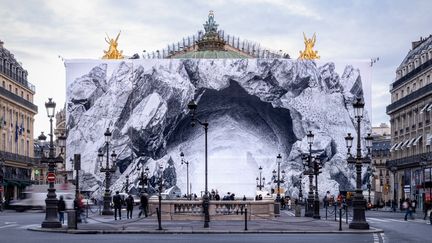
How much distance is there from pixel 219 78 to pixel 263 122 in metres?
6.62

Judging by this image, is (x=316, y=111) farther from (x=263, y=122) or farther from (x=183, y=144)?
(x=183, y=144)

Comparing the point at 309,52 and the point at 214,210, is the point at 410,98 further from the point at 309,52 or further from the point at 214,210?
the point at 214,210

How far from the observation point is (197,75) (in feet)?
287

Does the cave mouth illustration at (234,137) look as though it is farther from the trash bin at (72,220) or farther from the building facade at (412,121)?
the trash bin at (72,220)

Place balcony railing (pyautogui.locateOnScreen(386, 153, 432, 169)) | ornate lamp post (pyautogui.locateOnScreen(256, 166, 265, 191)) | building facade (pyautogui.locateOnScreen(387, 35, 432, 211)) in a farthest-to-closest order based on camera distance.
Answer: ornate lamp post (pyautogui.locateOnScreen(256, 166, 265, 191)) → building facade (pyautogui.locateOnScreen(387, 35, 432, 211)) → balcony railing (pyautogui.locateOnScreen(386, 153, 432, 169))

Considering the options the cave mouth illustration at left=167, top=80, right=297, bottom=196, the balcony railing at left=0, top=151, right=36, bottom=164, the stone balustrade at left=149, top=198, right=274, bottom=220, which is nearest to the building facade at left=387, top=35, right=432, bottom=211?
A: the cave mouth illustration at left=167, top=80, right=297, bottom=196

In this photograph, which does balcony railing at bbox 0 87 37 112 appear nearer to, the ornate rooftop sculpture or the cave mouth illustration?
the cave mouth illustration

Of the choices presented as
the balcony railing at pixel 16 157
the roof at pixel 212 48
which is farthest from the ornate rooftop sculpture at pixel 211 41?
the balcony railing at pixel 16 157

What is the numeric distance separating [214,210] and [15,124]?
138ft

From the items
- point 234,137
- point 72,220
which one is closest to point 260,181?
point 234,137

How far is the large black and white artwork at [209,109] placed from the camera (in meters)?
86.0

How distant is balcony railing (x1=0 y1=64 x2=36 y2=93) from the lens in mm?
78000

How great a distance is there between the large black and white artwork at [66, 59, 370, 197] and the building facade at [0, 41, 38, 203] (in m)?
4.68

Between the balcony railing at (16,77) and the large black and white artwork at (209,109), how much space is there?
4.87 meters
